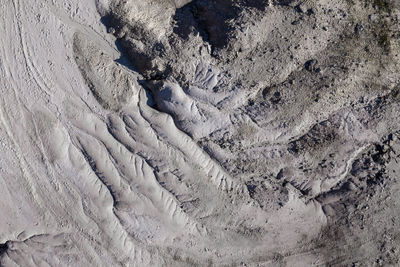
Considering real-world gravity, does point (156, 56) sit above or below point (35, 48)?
above

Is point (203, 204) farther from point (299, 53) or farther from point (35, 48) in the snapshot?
point (35, 48)

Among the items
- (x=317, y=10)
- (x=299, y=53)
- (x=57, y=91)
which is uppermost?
(x=317, y=10)

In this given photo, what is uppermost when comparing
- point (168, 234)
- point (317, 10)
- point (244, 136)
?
point (317, 10)

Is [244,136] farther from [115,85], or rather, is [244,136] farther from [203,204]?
[115,85]

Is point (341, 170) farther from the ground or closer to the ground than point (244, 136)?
farther from the ground

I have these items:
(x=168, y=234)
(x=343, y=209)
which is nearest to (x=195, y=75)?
(x=168, y=234)

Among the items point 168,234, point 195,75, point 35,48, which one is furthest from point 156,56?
point 168,234
